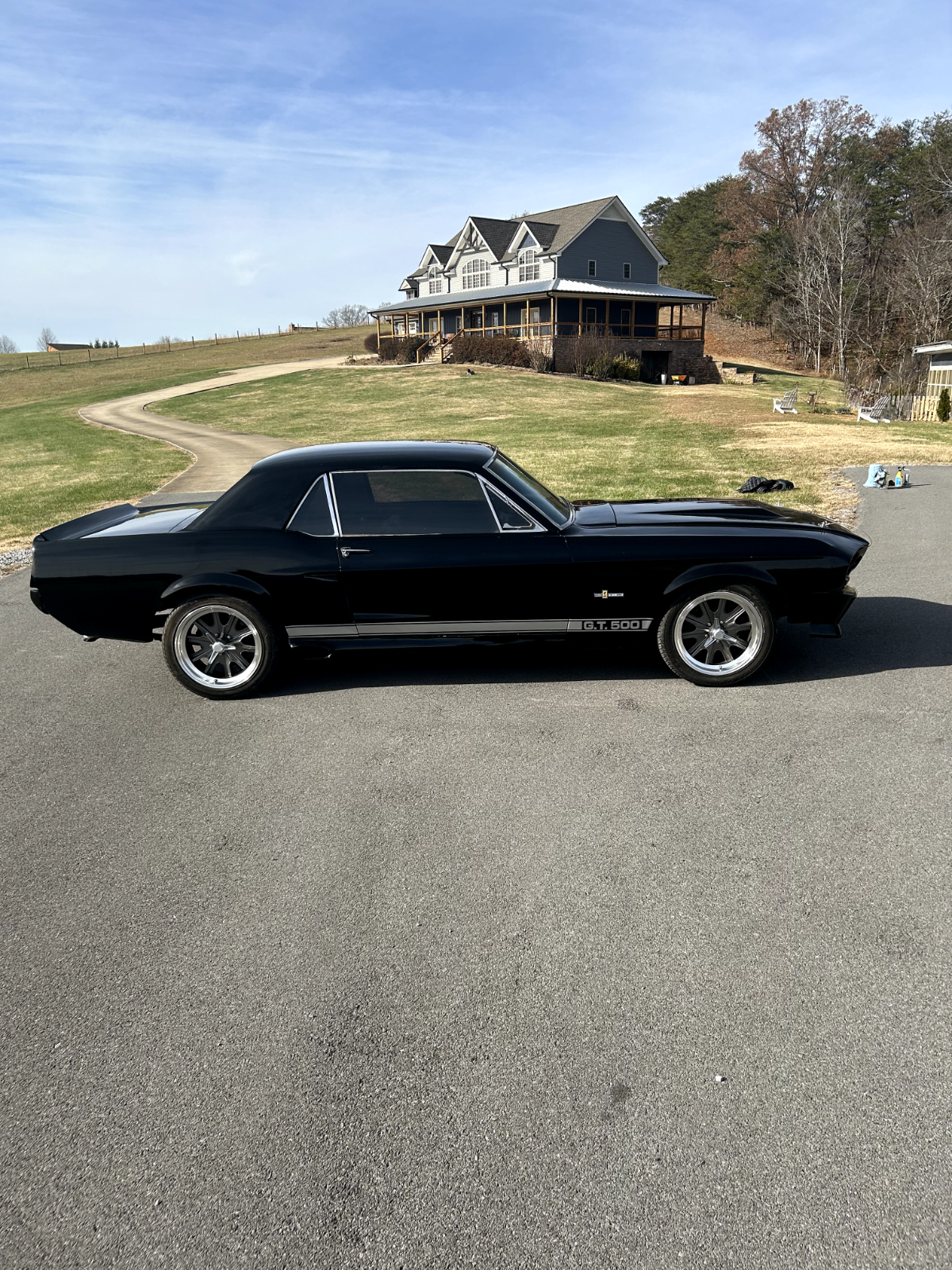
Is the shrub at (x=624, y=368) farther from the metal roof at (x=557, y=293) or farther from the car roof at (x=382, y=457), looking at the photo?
the car roof at (x=382, y=457)

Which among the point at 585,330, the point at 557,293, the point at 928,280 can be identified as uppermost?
the point at 928,280

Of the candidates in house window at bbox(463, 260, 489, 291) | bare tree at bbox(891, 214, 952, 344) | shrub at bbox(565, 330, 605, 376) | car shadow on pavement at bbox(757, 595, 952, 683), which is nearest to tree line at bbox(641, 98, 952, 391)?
bare tree at bbox(891, 214, 952, 344)

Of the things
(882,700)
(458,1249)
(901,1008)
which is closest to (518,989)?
(458,1249)

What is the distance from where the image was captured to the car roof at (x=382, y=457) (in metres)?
6.02

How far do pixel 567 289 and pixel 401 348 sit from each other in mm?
11935

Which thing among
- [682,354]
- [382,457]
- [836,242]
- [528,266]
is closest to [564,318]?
[528,266]

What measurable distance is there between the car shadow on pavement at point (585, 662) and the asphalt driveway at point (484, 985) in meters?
0.47

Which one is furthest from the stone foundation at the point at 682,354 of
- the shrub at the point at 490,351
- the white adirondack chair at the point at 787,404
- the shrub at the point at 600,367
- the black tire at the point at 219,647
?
the black tire at the point at 219,647

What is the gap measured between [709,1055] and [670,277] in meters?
82.0

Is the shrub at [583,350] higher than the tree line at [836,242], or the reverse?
the tree line at [836,242]

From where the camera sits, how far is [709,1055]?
2801 mm

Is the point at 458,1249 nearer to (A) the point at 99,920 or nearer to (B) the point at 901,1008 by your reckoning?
(B) the point at 901,1008

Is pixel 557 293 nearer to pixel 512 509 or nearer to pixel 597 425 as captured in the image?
pixel 597 425

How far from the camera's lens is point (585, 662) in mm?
6555
